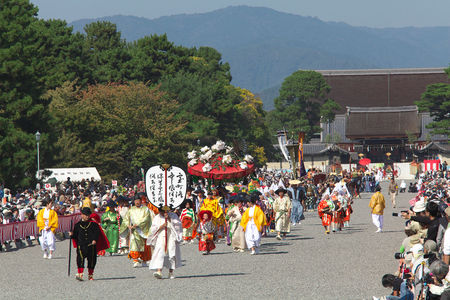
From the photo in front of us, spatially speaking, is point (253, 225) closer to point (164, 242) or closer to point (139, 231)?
point (139, 231)

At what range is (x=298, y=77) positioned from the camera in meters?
96.3

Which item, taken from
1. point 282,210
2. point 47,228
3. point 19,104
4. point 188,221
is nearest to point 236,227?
point 188,221

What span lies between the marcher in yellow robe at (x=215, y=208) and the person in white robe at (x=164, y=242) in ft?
15.9

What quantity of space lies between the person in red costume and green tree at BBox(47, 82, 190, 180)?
100ft

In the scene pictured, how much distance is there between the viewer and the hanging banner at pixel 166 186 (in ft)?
50.0

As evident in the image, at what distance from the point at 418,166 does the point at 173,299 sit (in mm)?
67904

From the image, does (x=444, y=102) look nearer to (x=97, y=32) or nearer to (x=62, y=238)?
(x=97, y=32)

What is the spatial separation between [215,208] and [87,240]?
609cm

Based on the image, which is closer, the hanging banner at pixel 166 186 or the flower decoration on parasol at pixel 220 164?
the hanging banner at pixel 166 186

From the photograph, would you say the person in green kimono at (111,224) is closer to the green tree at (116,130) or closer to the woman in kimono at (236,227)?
the woman in kimono at (236,227)

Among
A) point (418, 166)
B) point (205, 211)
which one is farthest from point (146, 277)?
point (418, 166)

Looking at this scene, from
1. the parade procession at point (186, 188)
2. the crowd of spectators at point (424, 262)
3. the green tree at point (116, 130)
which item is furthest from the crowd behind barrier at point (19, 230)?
the green tree at point (116, 130)

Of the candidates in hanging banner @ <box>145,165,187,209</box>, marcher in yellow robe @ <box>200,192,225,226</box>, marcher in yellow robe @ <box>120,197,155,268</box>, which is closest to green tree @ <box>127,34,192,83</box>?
marcher in yellow robe @ <box>200,192,225,226</box>

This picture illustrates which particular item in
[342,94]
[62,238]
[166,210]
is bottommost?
[62,238]
